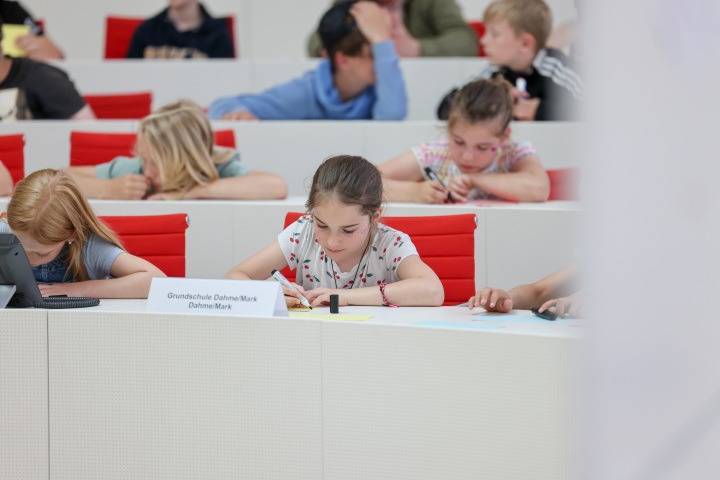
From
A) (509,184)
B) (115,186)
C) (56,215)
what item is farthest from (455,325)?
(115,186)

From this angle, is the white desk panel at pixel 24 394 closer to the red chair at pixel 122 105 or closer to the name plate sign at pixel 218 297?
the name plate sign at pixel 218 297

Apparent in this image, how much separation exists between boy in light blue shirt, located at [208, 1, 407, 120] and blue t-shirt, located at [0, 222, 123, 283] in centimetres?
161

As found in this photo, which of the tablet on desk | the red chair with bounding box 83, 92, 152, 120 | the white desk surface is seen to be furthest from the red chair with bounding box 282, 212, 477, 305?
the red chair with bounding box 83, 92, 152, 120

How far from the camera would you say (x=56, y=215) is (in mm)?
2045

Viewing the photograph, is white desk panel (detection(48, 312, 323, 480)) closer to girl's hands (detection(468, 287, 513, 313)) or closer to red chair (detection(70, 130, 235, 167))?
girl's hands (detection(468, 287, 513, 313))

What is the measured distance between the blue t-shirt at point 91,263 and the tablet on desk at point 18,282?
0.41 meters

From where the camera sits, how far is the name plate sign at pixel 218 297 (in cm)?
162

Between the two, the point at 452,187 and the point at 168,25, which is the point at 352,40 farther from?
the point at 168,25

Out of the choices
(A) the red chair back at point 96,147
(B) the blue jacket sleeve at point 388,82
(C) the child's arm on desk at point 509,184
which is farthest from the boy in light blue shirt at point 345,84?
(C) the child's arm on desk at point 509,184

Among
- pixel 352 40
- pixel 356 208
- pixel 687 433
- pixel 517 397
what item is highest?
pixel 352 40

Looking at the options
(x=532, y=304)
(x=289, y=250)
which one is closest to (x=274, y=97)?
(x=289, y=250)

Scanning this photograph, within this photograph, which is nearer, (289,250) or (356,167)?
(356,167)

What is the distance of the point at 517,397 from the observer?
141 cm

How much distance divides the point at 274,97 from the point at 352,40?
440mm
